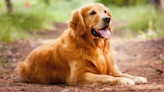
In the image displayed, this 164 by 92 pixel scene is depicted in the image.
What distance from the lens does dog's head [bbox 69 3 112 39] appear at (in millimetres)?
3152

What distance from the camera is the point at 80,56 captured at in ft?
10.3

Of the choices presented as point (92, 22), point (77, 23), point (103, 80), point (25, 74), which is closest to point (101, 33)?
point (92, 22)

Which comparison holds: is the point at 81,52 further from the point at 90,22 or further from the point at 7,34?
the point at 7,34

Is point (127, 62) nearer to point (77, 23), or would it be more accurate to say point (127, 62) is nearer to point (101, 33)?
point (101, 33)

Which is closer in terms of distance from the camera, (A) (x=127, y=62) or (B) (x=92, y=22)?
(B) (x=92, y=22)

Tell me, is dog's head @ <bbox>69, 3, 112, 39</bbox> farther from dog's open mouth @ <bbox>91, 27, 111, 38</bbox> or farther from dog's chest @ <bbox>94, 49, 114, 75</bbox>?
dog's chest @ <bbox>94, 49, 114, 75</bbox>

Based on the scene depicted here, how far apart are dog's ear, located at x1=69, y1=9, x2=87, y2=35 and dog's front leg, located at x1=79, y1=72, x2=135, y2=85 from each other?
726mm

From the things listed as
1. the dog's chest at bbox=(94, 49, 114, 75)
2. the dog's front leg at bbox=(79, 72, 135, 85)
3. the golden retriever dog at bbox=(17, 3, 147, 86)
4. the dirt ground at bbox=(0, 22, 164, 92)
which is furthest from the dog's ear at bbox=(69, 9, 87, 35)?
the dirt ground at bbox=(0, 22, 164, 92)

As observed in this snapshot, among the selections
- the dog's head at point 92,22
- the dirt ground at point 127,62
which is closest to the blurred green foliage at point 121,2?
the dirt ground at point 127,62

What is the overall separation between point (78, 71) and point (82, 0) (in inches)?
1095

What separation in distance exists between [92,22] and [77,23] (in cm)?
26

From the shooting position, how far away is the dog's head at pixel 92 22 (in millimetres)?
3152

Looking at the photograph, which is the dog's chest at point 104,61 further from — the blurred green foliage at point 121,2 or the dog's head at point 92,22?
the blurred green foliage at point 121,2

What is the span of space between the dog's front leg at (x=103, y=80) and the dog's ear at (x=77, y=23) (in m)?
0.73
